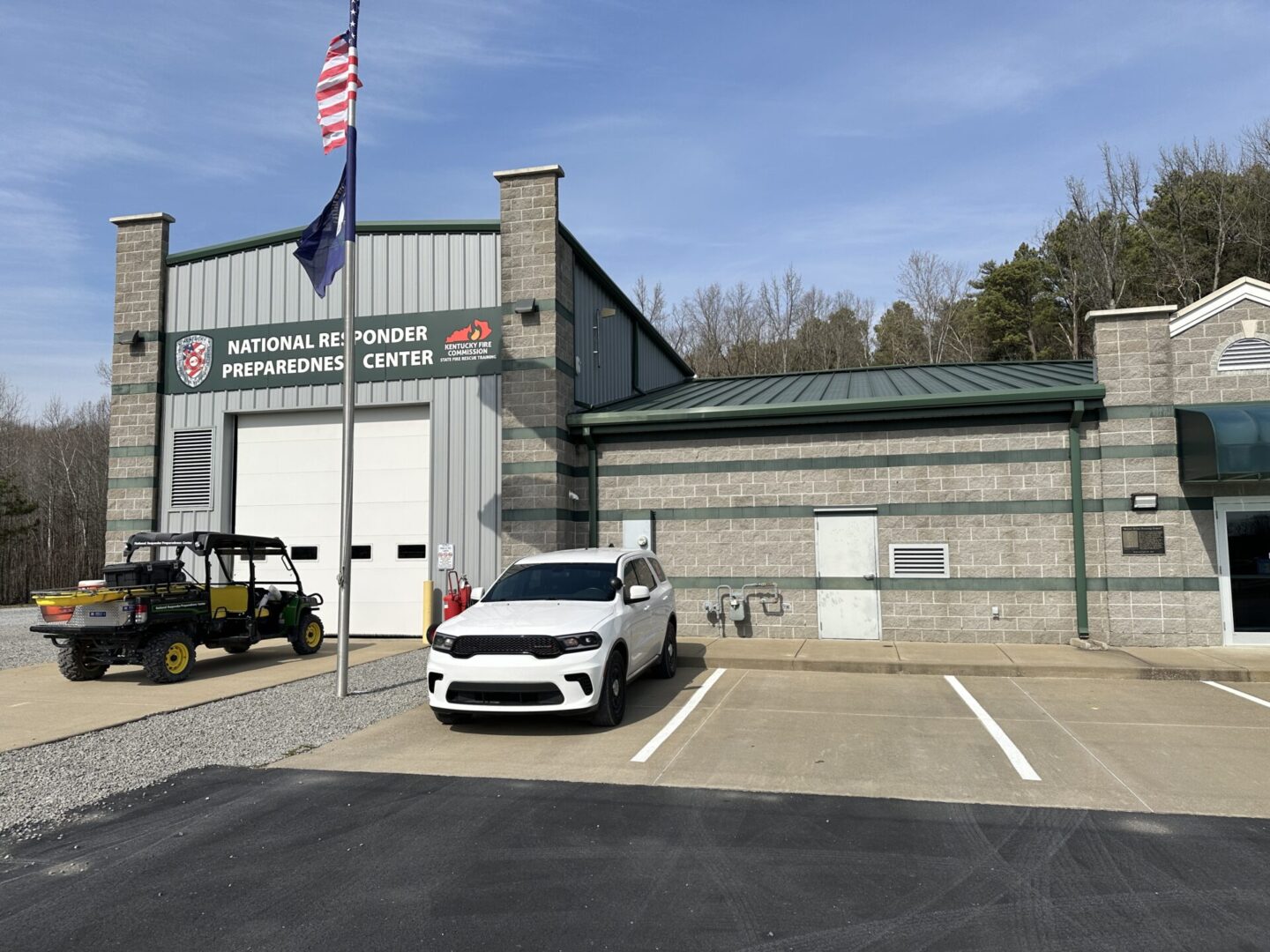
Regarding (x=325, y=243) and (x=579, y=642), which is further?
(x=325, y=243)

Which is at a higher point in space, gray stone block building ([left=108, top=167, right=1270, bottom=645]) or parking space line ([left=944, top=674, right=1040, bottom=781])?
gray stone block building ([left=108, top=167, right=1270, bottom=645])

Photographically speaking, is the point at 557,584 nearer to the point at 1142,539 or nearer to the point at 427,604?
the point at 427,604

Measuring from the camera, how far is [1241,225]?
32.7 m

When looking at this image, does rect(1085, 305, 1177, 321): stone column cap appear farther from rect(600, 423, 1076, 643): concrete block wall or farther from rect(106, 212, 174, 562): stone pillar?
rect(106, 212, 174, 562): stone pillar

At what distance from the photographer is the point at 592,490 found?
14.5 meters

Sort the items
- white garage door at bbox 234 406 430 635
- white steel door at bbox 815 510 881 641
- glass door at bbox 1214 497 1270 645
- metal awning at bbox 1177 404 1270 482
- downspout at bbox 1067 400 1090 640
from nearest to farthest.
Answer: metal awning at bbox 1177 404 1270 482
glass door at bbox 1214 497 1270 645
downspout at bbox 1067 400 1090 640
white steel door at bbox 815 510 881 641
white garage door at bbox 234 406 430 635

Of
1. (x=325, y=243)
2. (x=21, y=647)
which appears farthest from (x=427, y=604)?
(x=21, y=647)

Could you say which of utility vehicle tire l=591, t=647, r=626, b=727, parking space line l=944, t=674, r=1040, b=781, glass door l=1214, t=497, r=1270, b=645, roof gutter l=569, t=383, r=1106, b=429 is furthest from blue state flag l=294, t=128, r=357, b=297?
glass door l=1214, t=497, r=1270, b=645

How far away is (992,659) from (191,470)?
1467 cm

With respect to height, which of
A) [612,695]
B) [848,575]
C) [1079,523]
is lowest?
[612,695]

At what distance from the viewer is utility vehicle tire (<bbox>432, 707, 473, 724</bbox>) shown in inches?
303

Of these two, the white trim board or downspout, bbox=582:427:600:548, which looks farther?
downspout, bbox=582:427:600:548

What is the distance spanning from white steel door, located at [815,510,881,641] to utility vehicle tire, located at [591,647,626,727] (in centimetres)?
597

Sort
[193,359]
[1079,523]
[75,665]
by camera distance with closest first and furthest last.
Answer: [75,665] → [1079,523] → [193,359]
